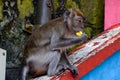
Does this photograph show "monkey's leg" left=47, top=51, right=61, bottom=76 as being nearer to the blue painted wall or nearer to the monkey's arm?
the monkey's arm

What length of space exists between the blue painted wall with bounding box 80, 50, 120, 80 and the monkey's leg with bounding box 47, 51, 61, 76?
41 centimetres

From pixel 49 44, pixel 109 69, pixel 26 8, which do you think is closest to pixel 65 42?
pixel 49 44

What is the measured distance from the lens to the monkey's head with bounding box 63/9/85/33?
13.5ft

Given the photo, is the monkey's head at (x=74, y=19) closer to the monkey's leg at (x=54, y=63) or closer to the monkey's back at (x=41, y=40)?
the monkey's back at (x=41, y=40)

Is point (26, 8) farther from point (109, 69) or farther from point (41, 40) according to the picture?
point (109, 69)

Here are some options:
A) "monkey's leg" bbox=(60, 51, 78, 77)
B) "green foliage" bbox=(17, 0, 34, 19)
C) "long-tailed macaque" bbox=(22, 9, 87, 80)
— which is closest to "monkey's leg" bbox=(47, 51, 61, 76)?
"long-tailed macaque" bbox=(22, 9, 87, 80)

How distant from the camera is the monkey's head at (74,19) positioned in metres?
4.11

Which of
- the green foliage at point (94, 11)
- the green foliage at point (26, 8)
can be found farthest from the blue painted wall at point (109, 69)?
the green foliage at point (26, 8)

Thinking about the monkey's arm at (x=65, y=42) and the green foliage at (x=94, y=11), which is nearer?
the monkey's arm at (x=65, y=42)

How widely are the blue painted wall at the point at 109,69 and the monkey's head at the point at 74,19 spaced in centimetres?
55

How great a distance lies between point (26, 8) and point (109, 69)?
306 centimetres

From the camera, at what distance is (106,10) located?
647 cm

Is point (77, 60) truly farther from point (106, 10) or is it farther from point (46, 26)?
point (106, 10)

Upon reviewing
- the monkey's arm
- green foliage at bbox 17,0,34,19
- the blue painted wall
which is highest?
green foliage at bbox 17,0,34,19
